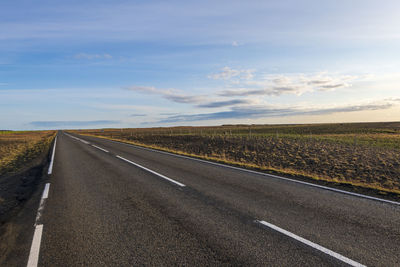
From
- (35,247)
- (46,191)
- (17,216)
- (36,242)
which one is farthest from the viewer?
(46,191)

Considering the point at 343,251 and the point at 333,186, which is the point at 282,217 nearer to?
the point at 343,251

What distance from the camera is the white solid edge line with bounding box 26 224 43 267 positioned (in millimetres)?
3676

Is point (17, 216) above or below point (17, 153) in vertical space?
below

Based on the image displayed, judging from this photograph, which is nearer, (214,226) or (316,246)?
(316,246)

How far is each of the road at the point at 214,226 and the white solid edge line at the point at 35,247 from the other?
35mm

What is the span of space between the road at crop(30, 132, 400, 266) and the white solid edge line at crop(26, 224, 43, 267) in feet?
0.12

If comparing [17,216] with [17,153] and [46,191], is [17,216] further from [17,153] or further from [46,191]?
[17,153]

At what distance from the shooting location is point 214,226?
4.68 metres

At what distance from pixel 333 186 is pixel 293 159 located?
957 centimetres

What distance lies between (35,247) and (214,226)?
3187 millimetres

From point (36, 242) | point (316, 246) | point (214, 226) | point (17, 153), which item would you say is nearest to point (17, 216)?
point (36, 242)

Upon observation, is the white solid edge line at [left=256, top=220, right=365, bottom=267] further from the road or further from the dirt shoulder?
the dirt shoulder

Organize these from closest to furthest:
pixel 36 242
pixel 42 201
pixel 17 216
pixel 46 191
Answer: pixel 36 242
pixel 17 216
pixel 42 201
pixel 46 191

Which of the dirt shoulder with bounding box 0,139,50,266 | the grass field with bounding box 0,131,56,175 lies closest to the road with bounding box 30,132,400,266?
the dirt shoulder with bounding box 0,139,50,266
